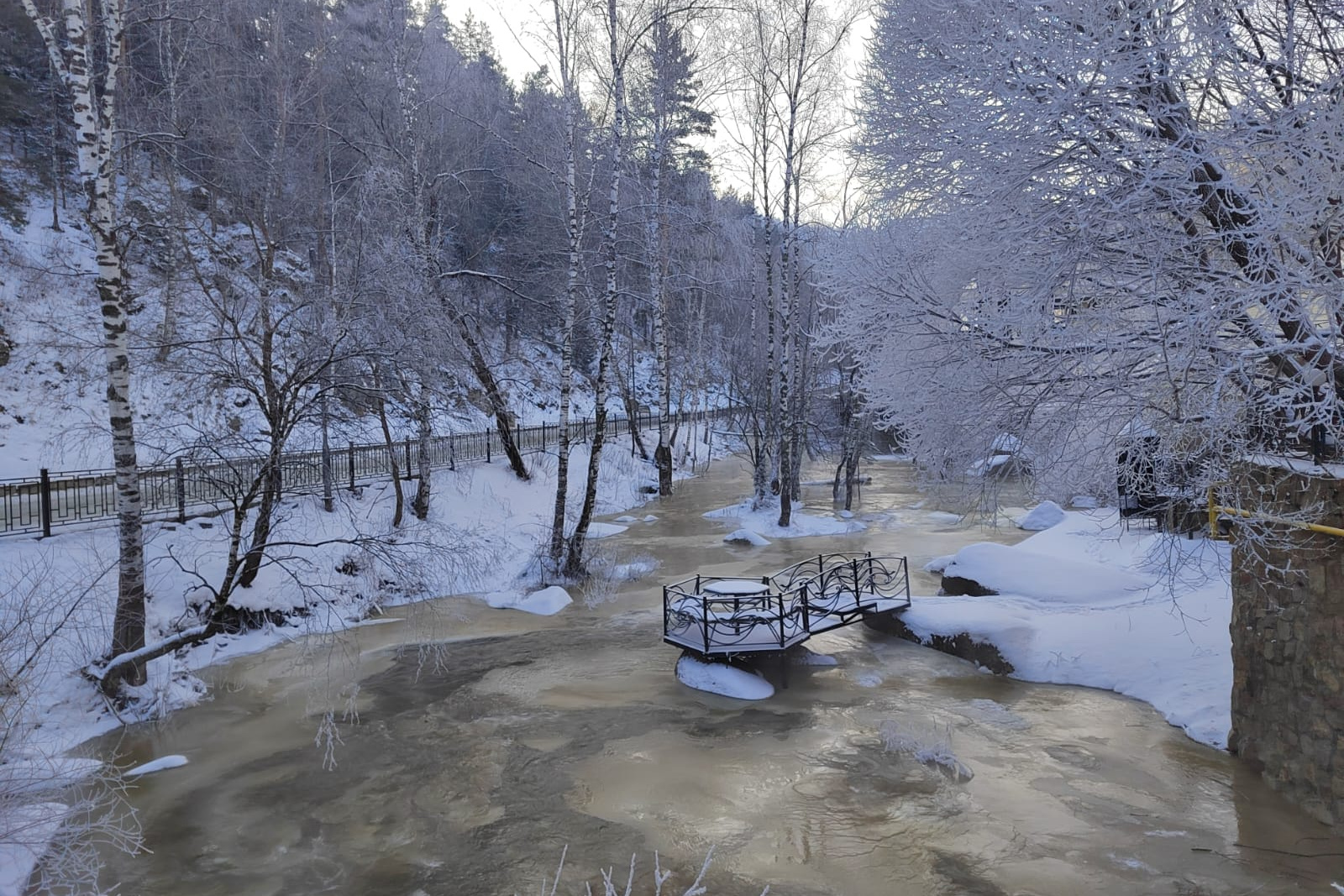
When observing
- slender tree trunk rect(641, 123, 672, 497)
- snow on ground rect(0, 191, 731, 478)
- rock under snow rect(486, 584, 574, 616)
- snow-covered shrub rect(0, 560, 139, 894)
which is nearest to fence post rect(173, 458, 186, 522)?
snow on ground rect(0, 191, 731, 478)

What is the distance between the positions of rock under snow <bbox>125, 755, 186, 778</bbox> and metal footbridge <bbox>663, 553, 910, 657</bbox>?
5831 millimetres

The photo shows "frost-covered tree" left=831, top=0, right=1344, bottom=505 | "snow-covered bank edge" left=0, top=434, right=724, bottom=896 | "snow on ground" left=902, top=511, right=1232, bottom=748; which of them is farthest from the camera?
"snow on ground" left=902, top=511, right=1232, bottom=748

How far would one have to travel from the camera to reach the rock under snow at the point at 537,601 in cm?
1475

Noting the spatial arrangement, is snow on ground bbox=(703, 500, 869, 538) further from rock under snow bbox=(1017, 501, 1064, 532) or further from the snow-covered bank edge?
rock under snow bbox=(1017, 501, 1064, 532)

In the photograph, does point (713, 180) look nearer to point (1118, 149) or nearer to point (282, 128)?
point (282, 128)

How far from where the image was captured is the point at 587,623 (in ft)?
45.4

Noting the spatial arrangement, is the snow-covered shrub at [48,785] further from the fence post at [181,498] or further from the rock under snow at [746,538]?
the rock under snow at [746,538]

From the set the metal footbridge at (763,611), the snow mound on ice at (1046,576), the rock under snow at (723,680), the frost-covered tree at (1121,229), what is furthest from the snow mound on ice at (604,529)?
the frost-covered tree at (1121,229)

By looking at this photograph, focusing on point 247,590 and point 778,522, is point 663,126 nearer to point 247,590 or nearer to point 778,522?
point 778,522

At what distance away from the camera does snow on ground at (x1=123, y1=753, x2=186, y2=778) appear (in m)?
8.39

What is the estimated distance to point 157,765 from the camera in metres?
8.56

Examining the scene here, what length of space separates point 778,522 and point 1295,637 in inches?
634

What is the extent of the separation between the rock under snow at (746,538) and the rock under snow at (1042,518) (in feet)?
23.2

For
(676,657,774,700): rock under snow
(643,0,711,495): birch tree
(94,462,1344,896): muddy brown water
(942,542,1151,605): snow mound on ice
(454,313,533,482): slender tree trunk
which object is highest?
(643,0,711,495): birch tree
